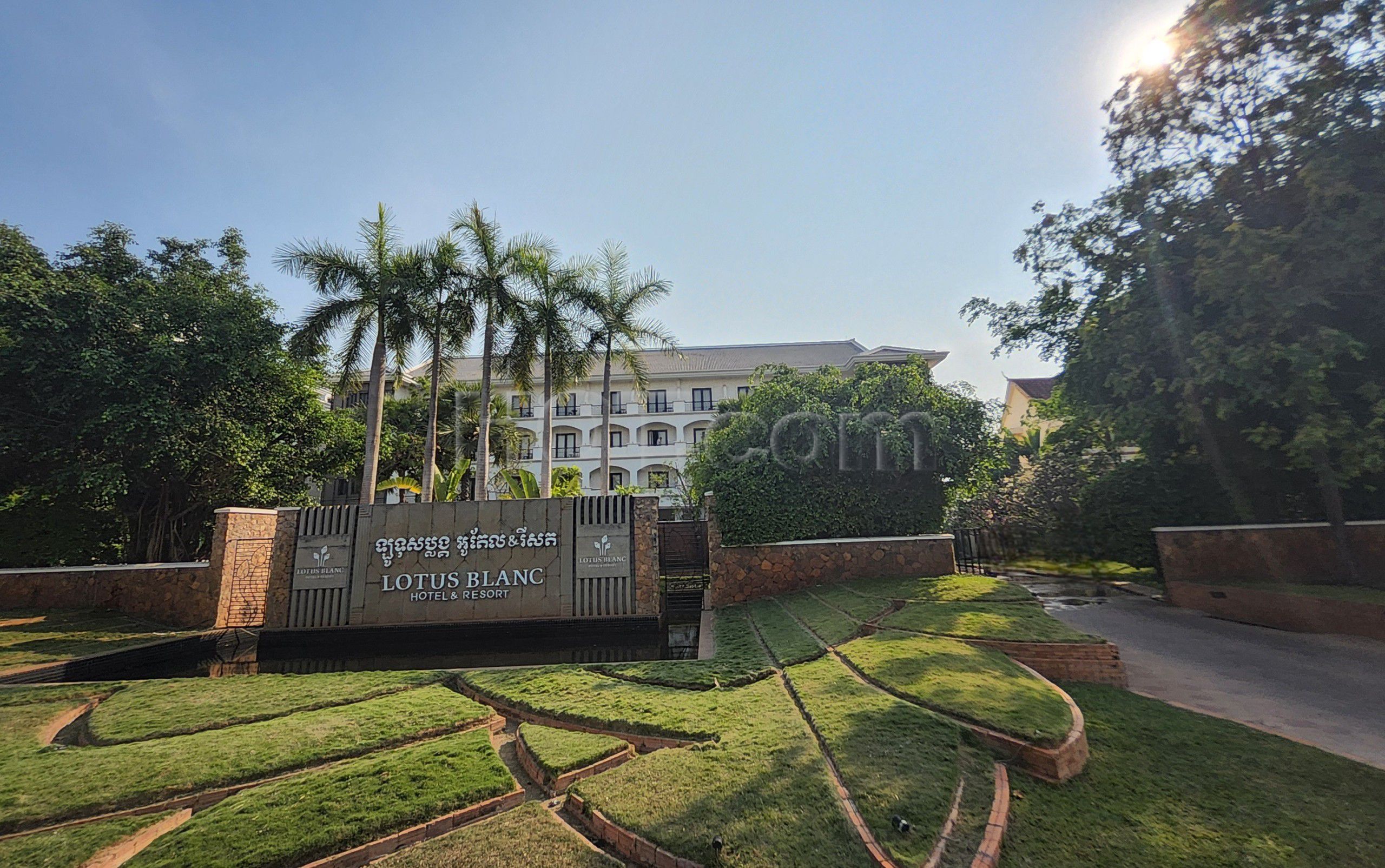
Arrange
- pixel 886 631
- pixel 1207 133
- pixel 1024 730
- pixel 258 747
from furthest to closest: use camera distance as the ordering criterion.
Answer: pixel 1207 133, pixel 886 631, pixel 258 747, pixel 1024 730

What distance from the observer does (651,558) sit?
12211mm

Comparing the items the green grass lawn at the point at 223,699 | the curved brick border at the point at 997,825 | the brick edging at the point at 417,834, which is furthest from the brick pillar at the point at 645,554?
the curved brick border at the point at 997,825

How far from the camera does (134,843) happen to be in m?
3.43

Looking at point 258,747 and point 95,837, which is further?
point 258,747

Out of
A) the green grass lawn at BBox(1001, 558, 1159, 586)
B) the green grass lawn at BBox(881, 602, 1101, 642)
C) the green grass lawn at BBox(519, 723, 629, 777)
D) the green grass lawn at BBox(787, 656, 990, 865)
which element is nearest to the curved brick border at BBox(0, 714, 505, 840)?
the green grass lawn at BBox(519, 723, 629, 777)

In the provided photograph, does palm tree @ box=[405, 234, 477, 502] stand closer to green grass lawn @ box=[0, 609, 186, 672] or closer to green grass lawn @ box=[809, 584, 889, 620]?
green grass lawn @ box=[0, 609, 186, 672]

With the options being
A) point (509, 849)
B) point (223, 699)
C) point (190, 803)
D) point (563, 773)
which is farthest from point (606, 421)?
point (509, 849)

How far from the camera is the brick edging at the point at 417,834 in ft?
10.5

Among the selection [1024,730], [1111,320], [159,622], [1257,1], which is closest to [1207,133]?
[1257,1]

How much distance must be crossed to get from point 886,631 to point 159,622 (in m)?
14.7

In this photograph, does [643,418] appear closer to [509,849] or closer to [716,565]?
[716,565]

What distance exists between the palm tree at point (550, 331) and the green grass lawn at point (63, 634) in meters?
8.31

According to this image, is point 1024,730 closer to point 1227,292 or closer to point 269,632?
point 1227,292

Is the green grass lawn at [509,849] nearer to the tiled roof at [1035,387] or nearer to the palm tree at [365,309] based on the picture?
the palm tree at [365,309]
